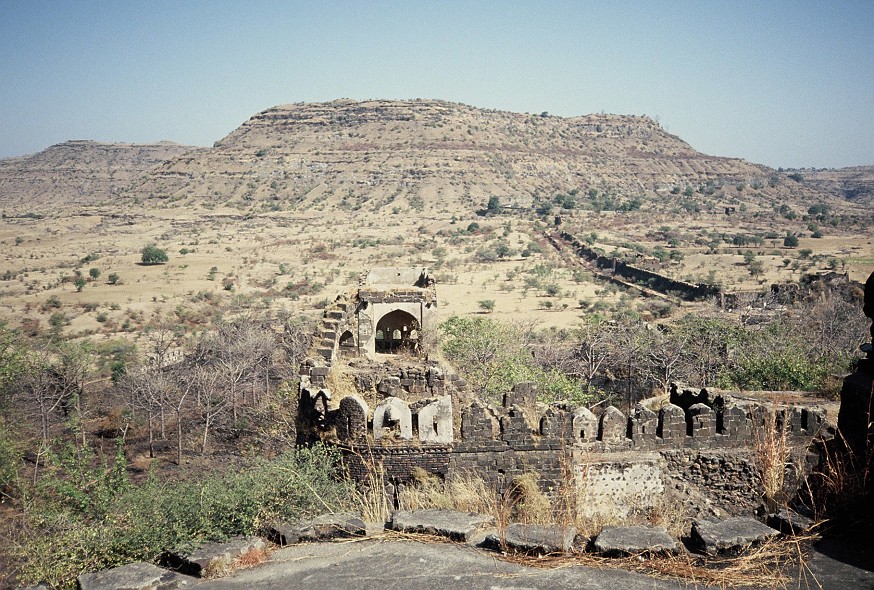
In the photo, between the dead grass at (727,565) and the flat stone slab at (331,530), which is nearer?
the dead grass at (727,565)

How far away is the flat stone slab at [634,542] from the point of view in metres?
5.42

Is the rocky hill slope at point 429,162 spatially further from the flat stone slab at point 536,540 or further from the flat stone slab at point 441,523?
the flat stone slab at point 536,540

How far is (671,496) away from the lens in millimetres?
10539

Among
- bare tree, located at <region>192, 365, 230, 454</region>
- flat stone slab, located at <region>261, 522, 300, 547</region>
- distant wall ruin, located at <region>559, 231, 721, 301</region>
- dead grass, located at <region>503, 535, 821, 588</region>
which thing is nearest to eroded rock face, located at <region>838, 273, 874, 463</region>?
dead grass, located at <region>503, 535, 821, 588</region>

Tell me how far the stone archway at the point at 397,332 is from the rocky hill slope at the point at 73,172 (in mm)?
114854

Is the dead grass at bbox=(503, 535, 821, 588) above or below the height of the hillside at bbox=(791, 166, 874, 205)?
below

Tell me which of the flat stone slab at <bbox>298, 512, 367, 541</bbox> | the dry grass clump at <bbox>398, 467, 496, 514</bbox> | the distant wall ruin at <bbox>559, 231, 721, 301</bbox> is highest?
the distant wall ruin at <bbox>559, 231, 721, 301</bbox>

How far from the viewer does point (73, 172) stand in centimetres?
14475

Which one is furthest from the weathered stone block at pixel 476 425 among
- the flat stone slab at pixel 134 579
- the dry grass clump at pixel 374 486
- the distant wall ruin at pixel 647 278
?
the distant wall ruin at pixel 647 278

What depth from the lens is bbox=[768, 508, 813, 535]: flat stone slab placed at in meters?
5.60

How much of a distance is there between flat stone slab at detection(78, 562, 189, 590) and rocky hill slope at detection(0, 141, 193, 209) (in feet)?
421

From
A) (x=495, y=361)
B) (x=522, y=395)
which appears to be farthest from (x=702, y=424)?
(x=495, y=361)

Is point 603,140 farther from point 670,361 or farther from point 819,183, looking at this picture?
point 670,361

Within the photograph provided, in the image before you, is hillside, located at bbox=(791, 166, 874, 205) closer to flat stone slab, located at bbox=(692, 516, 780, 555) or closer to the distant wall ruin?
the distant wall ruin
